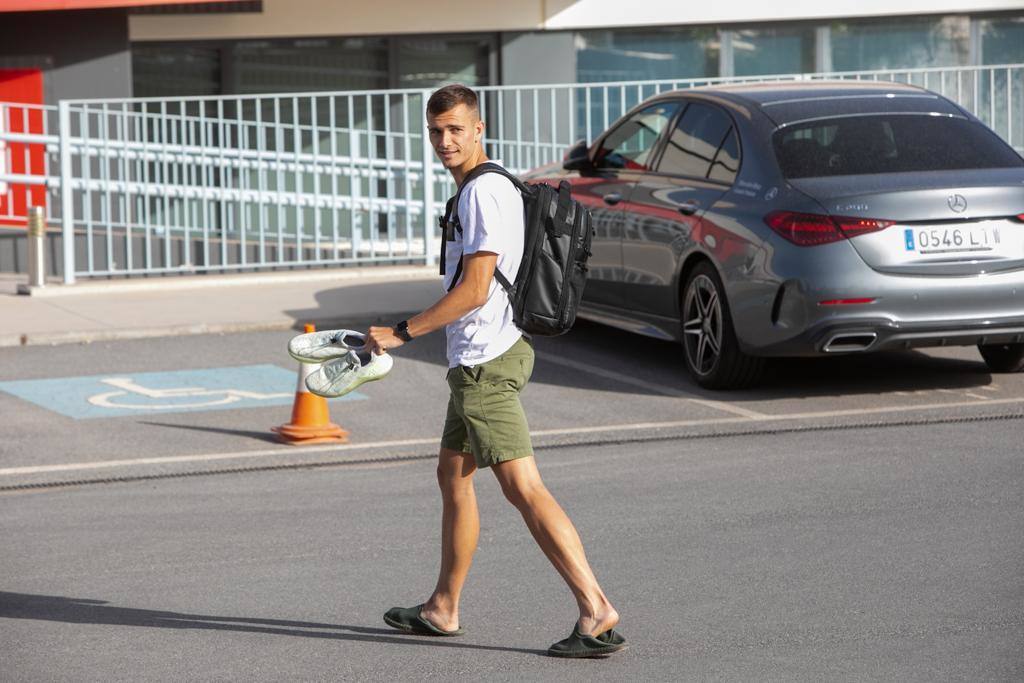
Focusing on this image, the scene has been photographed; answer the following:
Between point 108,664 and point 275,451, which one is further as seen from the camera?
point 275,451

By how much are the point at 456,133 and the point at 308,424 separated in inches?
148

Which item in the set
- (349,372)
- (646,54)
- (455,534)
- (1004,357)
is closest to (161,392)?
(1004,357)

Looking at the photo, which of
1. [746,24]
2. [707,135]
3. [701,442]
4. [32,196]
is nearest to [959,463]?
[701,442]

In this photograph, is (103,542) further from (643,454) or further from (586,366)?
(586,366)

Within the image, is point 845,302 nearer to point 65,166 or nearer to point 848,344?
point 848,344

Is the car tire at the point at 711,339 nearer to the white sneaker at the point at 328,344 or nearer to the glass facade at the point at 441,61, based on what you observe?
the white sneaker at the point at 328,344

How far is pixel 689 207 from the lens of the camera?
1015 centimetres

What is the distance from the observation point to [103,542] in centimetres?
691

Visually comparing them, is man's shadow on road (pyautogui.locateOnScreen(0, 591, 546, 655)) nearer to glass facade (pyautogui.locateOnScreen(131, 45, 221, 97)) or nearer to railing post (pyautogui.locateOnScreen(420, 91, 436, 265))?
railing post (pyautogui.locateOnScreen(420, 91, 436, 265))

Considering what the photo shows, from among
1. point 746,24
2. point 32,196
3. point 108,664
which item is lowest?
point 108,664

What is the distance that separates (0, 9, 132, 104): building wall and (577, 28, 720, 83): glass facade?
5290mm

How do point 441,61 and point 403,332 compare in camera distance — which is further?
point 441,61

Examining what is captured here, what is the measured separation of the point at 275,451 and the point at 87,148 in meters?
6.84

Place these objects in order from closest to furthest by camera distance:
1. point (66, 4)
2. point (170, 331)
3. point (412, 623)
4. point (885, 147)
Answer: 1. point (412, 623)
2. point (885, 147)
3. point (170, 331)
4. point (66, 4)
